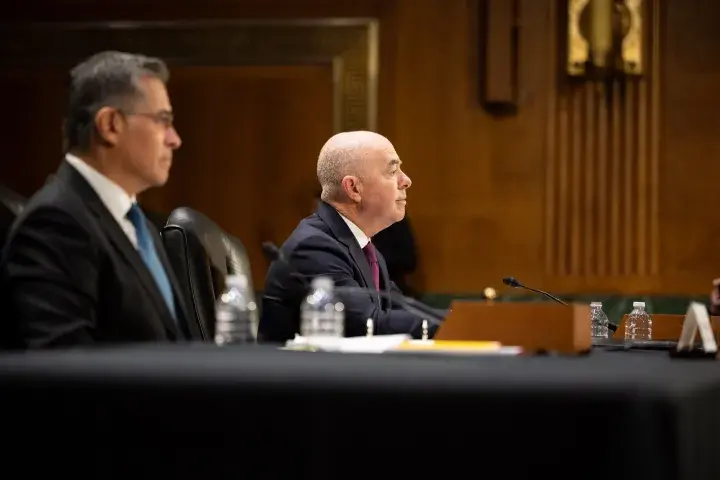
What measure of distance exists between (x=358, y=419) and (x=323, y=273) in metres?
1.56

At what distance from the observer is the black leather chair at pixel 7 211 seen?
225 centimetres

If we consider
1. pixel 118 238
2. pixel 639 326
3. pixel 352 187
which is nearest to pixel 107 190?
pixel 118 238

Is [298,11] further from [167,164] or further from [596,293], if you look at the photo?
[167,164]

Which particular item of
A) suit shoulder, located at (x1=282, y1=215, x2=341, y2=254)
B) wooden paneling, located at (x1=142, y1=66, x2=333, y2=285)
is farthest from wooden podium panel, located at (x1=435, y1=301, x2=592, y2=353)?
wooden paneling, located at (x1=142, y1=66, x2=333, y2=285)

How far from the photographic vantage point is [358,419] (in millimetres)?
1511

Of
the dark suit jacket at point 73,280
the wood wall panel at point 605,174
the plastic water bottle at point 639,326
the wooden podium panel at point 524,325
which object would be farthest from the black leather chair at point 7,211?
the wood wall panel at point 605,174

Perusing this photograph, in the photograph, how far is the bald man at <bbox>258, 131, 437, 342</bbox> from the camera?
116 inches

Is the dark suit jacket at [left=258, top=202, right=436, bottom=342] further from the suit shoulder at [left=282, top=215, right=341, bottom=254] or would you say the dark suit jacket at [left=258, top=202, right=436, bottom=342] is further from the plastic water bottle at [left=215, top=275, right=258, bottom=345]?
the plastic water bottle at [left=215, top=275, right=258, bottom=345]

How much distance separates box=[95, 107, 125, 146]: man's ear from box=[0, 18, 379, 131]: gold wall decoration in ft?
11.9

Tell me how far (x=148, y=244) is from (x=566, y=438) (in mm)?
1191

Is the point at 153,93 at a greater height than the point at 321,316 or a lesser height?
greater

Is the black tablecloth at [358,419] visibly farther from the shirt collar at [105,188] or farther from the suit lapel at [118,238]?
the shirt collar at [105,188]

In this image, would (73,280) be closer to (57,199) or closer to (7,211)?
(57,199)

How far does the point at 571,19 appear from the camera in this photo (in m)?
5.67
